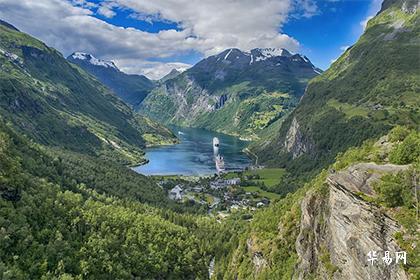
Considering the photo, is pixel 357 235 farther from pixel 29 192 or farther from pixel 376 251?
pixel 29 192

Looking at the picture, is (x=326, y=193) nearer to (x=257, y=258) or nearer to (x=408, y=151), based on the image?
(x=408, y=151)

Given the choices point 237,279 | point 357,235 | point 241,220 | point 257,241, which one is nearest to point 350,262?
point 357,235

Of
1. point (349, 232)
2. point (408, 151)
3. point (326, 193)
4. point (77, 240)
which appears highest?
point (408, 151)

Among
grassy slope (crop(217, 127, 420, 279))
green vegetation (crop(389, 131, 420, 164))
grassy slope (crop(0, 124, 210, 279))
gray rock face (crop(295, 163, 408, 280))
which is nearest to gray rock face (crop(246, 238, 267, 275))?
grassy slope (crop(217, 127, 420, 279))

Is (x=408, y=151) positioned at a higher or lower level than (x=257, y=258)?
higher

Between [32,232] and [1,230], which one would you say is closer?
[1,230]

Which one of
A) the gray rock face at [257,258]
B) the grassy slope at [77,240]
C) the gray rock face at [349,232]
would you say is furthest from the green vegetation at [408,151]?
the grassy slope at [77,240]

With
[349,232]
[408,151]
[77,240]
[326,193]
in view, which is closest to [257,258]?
[326,193]

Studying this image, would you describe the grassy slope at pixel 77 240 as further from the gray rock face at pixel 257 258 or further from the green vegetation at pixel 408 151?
the green vegetation at pixel 408 151

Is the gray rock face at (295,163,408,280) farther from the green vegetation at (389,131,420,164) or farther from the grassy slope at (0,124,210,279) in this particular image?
the grassy slope at (0,124,210,279)
